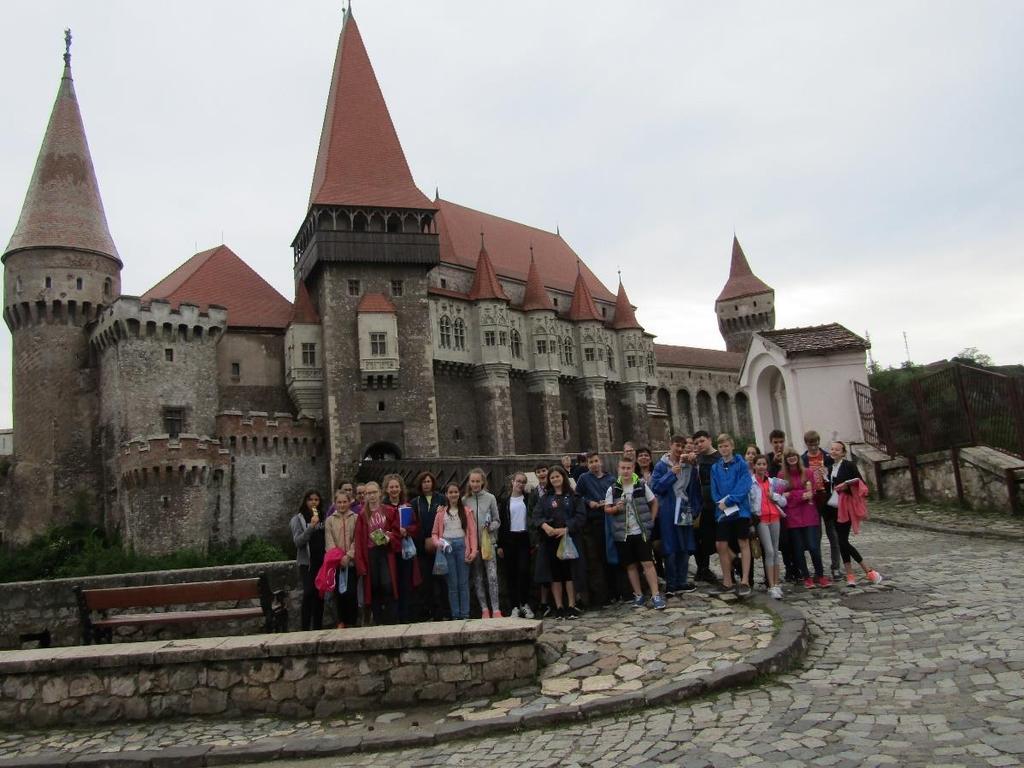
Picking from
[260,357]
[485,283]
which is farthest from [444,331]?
[260,357]

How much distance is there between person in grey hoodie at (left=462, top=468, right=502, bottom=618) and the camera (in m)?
8.28

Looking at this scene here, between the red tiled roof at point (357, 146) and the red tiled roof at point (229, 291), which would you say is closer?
the red tiled roof at point (229, 291)

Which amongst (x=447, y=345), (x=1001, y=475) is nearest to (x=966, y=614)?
(x=1001, y=475)

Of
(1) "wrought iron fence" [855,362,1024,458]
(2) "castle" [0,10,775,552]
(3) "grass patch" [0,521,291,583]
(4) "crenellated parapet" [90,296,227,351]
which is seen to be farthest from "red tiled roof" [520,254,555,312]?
(1) "wrought iron fence" [855,362,1024,458]

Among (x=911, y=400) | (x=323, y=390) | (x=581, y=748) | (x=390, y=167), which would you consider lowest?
(x=581, y=748)

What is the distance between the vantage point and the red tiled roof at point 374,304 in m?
33.6

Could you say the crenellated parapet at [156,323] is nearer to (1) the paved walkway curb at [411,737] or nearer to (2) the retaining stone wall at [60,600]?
(2) the retaining stone wall at [60,600]

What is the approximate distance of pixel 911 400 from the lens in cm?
1482

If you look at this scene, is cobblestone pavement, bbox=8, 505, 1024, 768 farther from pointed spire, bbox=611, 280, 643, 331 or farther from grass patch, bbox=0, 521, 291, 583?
pointed spire, bbox=611, 280, 643, 331

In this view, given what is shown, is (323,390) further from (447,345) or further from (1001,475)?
(1001,475)

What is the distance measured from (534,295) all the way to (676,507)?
3360 centimetres

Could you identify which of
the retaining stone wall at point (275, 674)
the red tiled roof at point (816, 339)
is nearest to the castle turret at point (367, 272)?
the red tiled roof at point (816, 339)

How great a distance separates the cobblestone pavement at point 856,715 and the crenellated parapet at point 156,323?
94.6ft

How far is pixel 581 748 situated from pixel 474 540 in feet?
11.4
